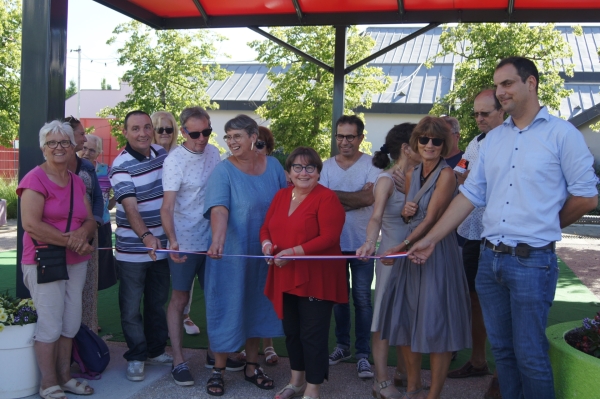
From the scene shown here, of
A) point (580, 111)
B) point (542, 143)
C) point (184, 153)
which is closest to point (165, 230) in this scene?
point (184, 153)

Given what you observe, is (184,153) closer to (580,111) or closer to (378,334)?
(378,334)

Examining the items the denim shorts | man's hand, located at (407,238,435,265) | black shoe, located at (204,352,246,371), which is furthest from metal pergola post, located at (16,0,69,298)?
man's hand, located at (407,238,435,265)

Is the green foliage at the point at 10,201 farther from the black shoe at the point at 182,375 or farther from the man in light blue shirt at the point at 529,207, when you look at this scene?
the man in light blue shirt at the point at 529,207

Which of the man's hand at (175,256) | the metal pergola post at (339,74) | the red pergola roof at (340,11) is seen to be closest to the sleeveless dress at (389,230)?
the man's hand at (175,256)

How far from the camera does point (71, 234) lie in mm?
4598

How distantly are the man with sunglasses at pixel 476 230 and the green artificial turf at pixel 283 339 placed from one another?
374 millimetres

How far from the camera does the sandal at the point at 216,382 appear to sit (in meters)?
4.89

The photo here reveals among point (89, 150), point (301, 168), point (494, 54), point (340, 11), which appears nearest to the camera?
point (301, 168)

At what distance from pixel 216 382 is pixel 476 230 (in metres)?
2.35

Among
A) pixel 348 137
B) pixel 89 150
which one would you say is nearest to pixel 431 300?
pixel 348 137

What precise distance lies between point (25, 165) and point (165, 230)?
4.10 ft

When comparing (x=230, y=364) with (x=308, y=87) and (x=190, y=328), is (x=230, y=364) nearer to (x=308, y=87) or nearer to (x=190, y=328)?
(x=190, y=328)

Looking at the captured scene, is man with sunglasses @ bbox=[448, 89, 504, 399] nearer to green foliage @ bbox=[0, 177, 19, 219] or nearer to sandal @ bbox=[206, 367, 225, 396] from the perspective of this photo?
sandal @ bbox=[206, 367, 225, 396]

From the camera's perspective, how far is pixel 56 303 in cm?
459
